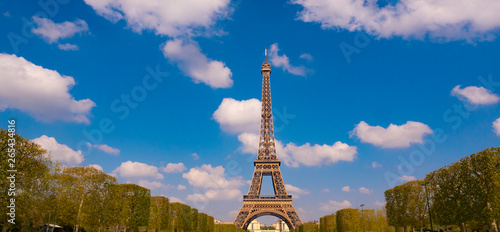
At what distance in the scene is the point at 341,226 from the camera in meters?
58.5

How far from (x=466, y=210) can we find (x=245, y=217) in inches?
2201

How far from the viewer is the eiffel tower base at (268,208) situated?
80.1 meters

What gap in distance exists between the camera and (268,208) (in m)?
81.6

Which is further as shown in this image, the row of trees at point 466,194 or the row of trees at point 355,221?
the row of trees at point 355,221

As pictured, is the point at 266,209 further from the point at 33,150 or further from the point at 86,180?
the point at 33,150

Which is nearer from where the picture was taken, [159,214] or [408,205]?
[408,205]

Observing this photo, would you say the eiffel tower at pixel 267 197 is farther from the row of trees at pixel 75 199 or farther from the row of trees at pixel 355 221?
the row of trees at pixel 75 199

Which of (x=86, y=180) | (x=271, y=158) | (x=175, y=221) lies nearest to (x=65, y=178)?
(x=86, y=180)

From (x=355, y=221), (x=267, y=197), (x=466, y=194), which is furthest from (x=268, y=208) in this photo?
(x=466, y=194)

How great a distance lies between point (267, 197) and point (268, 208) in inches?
110

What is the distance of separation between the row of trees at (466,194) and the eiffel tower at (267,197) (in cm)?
4140

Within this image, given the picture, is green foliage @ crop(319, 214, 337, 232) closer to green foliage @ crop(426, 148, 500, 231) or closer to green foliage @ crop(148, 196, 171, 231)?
green foliage @ crop(426, 148, 500, 231)

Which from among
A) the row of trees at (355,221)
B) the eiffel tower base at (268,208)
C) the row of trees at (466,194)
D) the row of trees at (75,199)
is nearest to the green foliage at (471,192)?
the row of trees at (466,194)

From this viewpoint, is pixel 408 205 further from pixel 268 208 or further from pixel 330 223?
pixel 268 208
